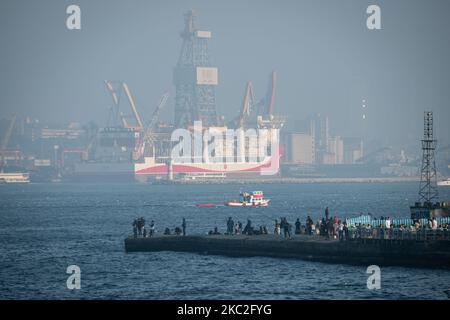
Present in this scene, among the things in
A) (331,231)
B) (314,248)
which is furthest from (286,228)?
(314,248)

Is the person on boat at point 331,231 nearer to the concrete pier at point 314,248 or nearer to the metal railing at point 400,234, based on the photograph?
the concrete pier at point 314,248

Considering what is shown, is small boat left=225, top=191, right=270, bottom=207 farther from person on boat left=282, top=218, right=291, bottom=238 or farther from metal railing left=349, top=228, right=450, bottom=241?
metal railing left=349, top=228, right=450, bottom=241

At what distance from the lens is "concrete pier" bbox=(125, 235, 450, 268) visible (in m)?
57.5

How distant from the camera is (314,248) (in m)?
63.0

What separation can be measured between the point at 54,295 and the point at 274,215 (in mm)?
66622

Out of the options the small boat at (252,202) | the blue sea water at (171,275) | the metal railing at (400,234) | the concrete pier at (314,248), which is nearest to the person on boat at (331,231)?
the concrete pier at (314,248)

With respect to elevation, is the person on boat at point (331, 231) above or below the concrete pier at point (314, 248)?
above

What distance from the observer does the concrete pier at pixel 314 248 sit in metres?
57.5

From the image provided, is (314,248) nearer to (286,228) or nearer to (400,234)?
(286,228)

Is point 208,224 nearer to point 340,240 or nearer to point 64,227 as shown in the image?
point 64,227

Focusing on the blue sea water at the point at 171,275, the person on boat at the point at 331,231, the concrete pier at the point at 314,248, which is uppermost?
the person on boat at the point at 331,231

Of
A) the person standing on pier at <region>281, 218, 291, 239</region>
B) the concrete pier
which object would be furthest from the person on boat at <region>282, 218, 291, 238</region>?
the concrete pier

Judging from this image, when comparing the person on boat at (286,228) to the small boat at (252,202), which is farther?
the small boat at (252,202)
